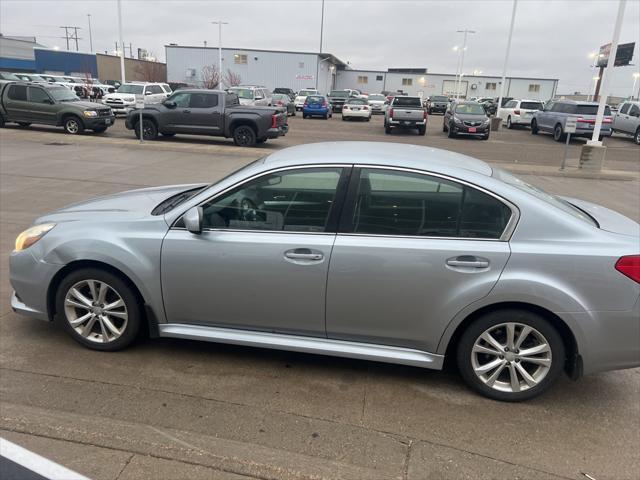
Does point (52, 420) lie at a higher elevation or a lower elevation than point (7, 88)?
lower

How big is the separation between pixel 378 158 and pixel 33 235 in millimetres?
2620

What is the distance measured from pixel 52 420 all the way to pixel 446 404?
2.42 m

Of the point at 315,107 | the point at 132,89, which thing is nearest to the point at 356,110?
the point at 315,107

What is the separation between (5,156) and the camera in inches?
488

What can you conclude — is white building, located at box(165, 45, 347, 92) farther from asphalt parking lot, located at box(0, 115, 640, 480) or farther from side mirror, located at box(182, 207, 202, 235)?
side mirror, located at box(182, 207, 202, 235)

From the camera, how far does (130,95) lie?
25.7 m

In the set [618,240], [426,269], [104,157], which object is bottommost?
[104,157]

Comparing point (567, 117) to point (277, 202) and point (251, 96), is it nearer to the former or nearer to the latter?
point (251, 96)

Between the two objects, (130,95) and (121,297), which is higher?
(130,95)

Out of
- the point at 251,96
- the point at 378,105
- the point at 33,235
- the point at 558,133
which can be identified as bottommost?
the point at 558,133

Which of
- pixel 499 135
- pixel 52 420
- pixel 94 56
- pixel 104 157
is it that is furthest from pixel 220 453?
pixel 94 56

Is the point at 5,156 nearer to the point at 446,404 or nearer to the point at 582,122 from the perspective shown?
the point at 446,404

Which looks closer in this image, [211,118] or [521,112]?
[211,118]

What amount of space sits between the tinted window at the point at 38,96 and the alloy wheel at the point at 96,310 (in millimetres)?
16841
